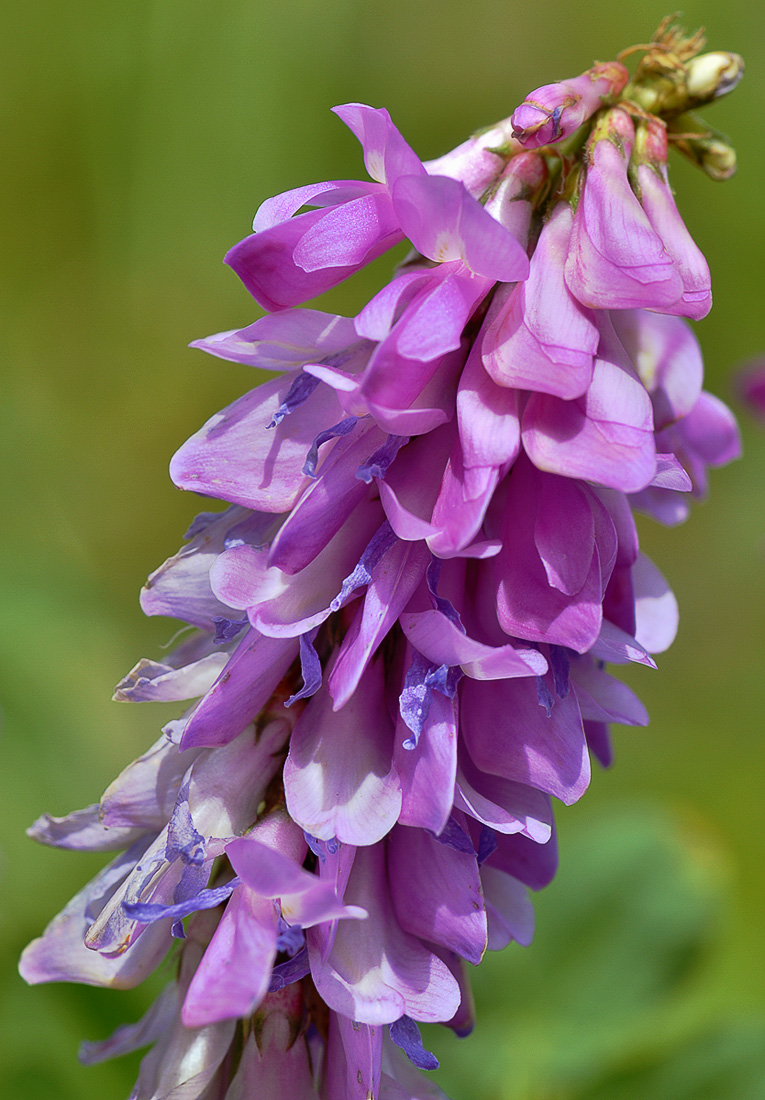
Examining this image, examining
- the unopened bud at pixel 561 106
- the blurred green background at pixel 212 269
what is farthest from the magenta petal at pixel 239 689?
the blurred green background at pixel 212 269

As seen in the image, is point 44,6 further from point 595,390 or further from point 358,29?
point 595,390

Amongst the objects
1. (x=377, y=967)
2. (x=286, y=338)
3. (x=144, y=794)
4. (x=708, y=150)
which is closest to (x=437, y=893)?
(x=377, y=967)

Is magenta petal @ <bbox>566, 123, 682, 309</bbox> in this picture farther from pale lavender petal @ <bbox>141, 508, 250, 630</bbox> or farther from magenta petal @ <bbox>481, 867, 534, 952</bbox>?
magenta petal @ <bbox>481, 867, 534, 952</bbox>

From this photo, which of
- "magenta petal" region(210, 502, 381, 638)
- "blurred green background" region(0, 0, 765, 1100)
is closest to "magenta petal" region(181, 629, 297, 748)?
"magenta petal" region(210, 502, 381, 638)

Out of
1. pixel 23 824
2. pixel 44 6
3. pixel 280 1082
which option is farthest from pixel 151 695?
pixel 44 6

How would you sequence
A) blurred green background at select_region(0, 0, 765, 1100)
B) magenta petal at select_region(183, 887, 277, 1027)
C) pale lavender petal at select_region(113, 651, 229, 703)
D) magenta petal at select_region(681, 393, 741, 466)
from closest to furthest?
magenta petal at select_region(183, 887, 277, 1027), pale lavender petal at select_region(113, 651, 229, 703), magenta petal at select_region(681, 393, 741, 466), blurred green background at select_region(0, 0, 765, 1100)

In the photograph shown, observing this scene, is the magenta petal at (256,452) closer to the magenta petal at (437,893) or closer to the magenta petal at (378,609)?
the magenta petal at (378,609)
